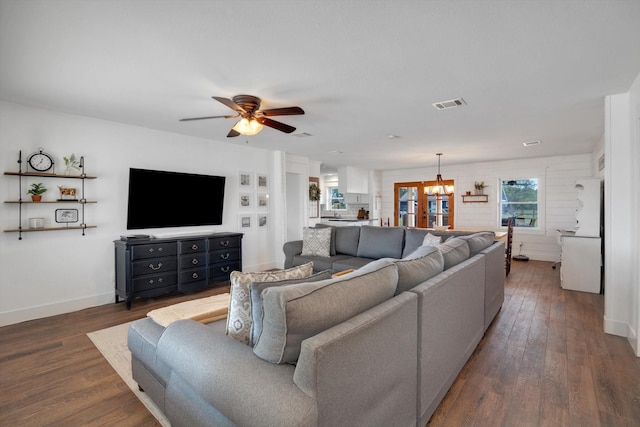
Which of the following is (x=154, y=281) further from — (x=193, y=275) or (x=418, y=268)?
(x=418, y=268)

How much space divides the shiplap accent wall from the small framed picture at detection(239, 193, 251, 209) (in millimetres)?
4654

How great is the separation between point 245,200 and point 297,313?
4.99 m

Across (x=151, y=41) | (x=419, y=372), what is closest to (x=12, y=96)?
(x=151, y=41)

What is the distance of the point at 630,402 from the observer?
2.11 metres

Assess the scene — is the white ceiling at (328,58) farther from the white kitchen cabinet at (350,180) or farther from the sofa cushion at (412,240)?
the white kitchen cabinet at (350,180)

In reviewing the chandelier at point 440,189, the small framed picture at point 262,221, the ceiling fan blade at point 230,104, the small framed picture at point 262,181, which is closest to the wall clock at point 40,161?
the ceiling fan blade at point 230,104

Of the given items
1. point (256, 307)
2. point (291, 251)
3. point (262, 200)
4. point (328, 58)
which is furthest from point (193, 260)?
point (256, 307)

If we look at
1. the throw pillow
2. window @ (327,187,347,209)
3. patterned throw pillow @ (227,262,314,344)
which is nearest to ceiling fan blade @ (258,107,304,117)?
patterned throw pillow @ (227,262,314,344)

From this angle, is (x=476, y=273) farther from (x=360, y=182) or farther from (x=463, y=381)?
(x=360, y=182)

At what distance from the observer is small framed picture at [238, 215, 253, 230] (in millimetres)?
5910

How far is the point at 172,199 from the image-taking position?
15.8 ft

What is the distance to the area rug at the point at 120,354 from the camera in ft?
6.88

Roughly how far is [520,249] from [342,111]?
6.27 meters

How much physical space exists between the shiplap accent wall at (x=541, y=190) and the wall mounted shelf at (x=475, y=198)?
0.09 metres
